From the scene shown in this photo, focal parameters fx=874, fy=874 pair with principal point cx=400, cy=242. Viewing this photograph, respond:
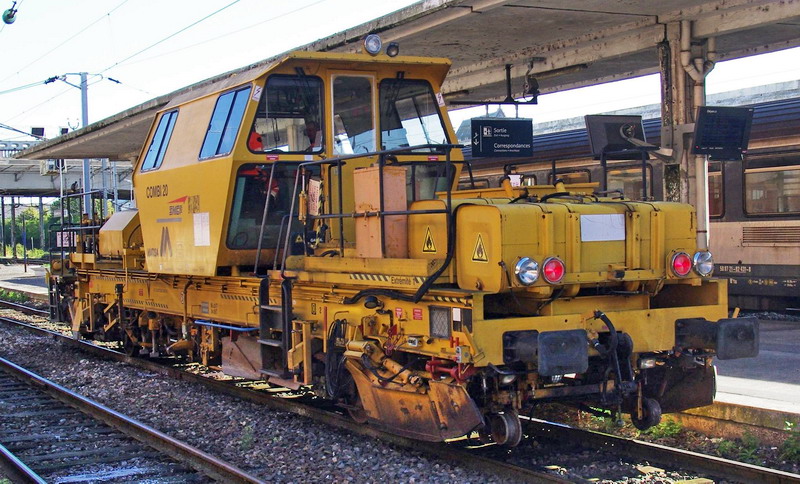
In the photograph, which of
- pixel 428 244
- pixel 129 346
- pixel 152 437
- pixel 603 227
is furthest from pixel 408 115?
pixel 129 346

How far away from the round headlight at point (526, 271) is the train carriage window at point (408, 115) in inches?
117

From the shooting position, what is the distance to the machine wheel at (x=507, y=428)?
6355 mm

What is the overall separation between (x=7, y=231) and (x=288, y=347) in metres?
108

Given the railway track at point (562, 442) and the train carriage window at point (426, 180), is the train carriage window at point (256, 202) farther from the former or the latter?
the railway track at point (562, 442)

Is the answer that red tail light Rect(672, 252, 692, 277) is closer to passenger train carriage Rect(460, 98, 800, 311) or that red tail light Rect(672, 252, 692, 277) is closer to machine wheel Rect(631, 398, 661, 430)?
machine wheel Rect(631, 398, 661, 430)

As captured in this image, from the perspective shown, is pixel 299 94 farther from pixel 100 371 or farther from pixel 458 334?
pixel 100 371

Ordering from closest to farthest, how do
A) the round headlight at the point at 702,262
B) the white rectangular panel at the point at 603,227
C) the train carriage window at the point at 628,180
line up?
the white rectangular panel at the point at 603,227, the round headlight at the point at 702,262, the train carriage window at the point at 628,180

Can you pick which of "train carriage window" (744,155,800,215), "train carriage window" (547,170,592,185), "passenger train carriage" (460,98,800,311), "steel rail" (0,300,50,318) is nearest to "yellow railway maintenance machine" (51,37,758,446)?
"passenger train carriage" (460,98,800,311)

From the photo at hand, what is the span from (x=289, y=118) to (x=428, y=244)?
7.98 feet

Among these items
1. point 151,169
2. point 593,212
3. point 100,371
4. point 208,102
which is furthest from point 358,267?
point 100,371

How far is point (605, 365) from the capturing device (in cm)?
654

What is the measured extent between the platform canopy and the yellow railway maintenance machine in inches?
150

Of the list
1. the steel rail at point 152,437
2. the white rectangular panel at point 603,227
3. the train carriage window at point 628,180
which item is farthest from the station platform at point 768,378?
the steel rail at point 152,437

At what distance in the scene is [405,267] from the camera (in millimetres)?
6398
